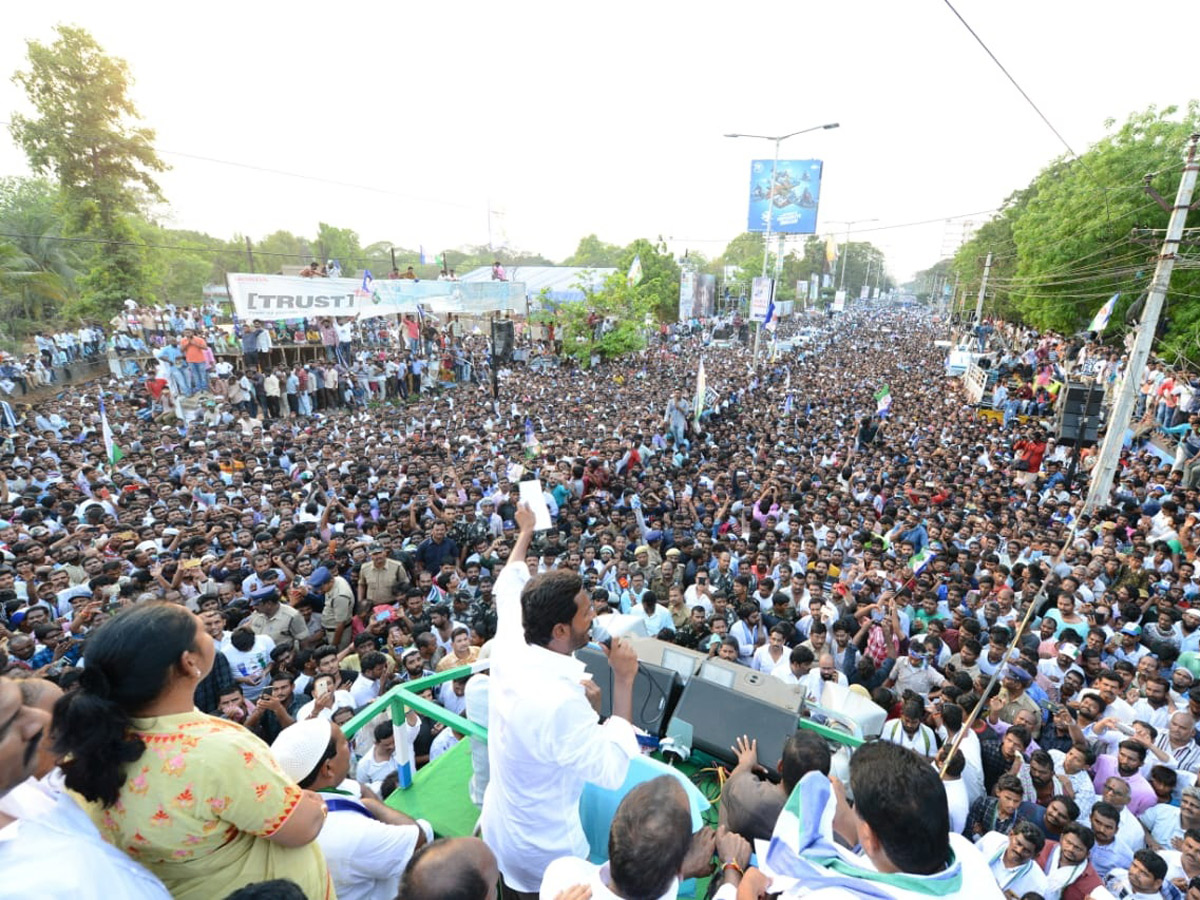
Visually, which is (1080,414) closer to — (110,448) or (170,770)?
(170,770)

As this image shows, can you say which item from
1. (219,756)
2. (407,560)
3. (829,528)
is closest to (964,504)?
(829,528)

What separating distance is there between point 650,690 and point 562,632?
1.06m

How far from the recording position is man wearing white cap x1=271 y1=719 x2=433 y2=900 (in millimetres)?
1818

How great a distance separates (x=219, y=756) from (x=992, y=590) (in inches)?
292

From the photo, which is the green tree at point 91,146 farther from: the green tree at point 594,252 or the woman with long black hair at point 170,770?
the green tree at point 594,252

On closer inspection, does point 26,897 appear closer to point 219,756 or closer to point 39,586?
point 219,756

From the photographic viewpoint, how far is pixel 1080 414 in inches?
438

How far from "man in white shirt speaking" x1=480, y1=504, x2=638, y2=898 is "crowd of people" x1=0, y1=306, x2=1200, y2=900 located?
0.01m

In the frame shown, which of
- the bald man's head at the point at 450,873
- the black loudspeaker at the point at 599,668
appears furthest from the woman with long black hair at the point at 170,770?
the black loudspeaker at the point at 599,668

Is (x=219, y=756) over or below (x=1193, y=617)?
over

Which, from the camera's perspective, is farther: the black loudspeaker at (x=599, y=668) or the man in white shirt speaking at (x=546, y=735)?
the black loudspeaker at (x=599, y=668)

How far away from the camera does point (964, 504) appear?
9.83 metres

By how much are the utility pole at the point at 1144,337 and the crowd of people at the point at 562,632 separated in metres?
0.66

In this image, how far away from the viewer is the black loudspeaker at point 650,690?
9.15ft
